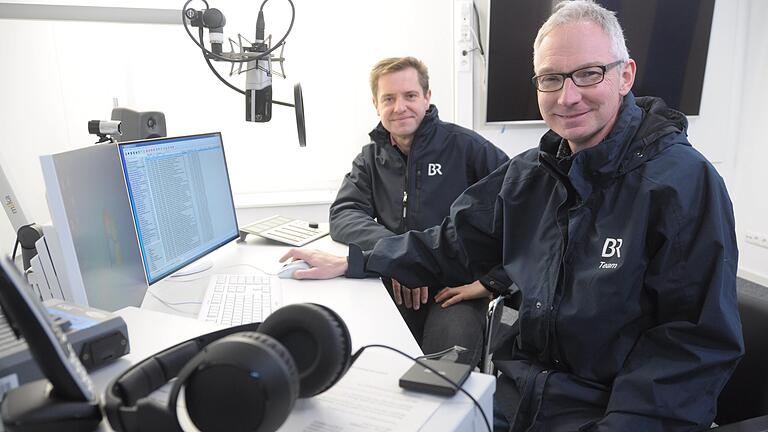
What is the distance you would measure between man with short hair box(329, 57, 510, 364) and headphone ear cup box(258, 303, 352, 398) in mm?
1058

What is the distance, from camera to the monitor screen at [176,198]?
1207 mm

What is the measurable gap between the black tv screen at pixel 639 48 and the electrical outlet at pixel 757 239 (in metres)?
0.89

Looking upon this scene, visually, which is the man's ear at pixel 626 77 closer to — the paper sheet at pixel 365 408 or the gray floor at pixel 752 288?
the paper sheet at pixel 365 408

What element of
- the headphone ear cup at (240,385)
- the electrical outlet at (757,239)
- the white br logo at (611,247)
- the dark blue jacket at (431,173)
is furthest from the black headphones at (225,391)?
the electrical outlet at (757,239)

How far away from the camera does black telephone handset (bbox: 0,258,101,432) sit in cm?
51

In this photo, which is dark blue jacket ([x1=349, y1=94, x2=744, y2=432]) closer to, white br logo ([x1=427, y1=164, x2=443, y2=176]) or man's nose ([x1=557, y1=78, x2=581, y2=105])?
man's nose ([x1=557, y1=78, x2=581, y2=105])

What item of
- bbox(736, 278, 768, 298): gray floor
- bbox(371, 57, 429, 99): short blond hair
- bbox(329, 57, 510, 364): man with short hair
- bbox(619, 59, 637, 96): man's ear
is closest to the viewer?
bbox(619, 59, 637, 96): man's ear

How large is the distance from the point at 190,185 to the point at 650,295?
A: 3.75ft

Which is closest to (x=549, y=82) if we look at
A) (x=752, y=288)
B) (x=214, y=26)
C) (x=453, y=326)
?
(x=453, y=326)

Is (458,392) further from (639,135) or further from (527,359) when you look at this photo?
(639,135)

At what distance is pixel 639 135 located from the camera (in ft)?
3.66

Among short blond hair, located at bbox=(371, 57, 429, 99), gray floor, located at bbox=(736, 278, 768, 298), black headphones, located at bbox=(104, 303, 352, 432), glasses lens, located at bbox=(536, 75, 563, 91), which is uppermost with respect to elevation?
short blond hair, located at bbox=(371, 57, 429, 99)

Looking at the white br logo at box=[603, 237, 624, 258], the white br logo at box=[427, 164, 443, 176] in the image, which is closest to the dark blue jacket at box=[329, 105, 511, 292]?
the white br logo at box=[427, 164, 443, 176]

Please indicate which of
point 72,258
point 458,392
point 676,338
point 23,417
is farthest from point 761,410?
point 72,258
